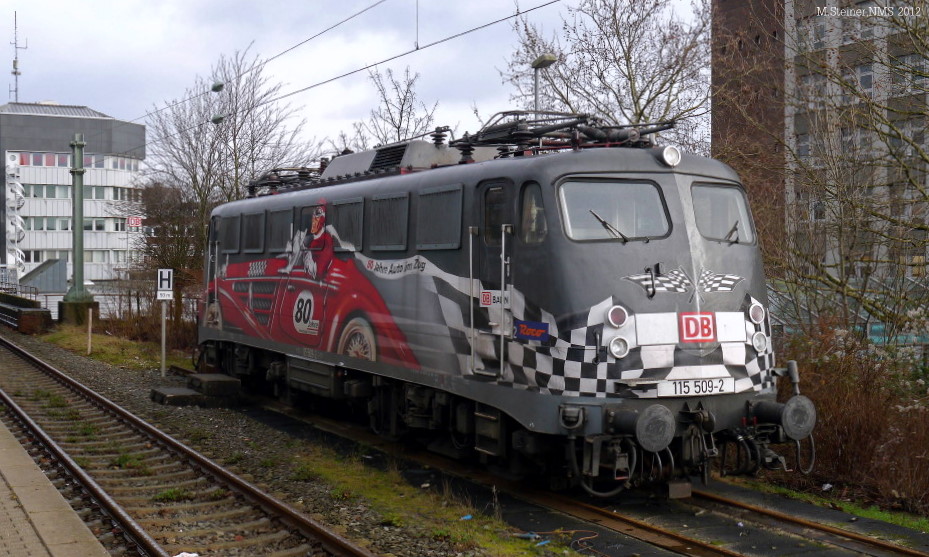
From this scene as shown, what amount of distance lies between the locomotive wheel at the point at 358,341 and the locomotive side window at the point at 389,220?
973 mm

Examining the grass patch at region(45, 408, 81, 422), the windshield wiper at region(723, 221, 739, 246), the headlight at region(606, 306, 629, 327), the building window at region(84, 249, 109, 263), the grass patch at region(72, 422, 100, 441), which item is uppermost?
the building window at region(84, 249, 109, 263)

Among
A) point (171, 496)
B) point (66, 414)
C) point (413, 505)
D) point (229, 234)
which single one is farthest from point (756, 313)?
point (66, 414)

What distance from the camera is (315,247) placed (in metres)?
12.7

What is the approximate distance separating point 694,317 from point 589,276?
1.00 m

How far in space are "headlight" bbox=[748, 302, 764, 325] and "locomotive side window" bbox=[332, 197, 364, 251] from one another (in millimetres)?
4766

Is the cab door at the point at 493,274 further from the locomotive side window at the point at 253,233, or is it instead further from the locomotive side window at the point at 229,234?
the locomotive side window at the point at 229,234

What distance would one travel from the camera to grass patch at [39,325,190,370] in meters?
22.9

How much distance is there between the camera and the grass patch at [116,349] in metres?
Answer: 22.9

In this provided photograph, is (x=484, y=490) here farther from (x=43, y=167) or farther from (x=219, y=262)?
(x=43, y=167)

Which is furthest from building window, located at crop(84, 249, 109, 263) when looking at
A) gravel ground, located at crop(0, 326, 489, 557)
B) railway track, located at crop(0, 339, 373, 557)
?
railway track, located at crop(0, 339, 373, 557)

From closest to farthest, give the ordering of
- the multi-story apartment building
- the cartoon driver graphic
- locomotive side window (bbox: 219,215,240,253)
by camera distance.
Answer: the cartoon driver graphic < locomotive side window (bbox: 219,215,240,253) < the multi-story apartment building

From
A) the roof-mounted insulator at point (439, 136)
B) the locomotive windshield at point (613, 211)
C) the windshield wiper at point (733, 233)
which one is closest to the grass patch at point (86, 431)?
the roof-mounted insulator at point (439, 136)

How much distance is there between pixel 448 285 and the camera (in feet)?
32.2

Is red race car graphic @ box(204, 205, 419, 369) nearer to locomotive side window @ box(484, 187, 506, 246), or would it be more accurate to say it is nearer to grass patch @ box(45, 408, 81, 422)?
locomotive side window @ box(484, 187, 506, 246)
